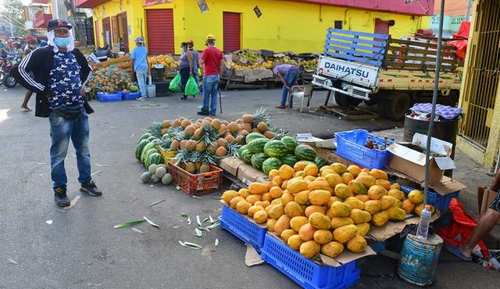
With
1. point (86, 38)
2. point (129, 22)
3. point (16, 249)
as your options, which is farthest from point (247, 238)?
point (86, 38)

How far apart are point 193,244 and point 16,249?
1720 millimetres

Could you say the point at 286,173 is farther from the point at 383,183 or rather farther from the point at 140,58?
the point at 140,58

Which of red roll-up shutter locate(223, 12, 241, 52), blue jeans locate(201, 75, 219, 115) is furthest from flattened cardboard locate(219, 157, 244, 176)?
red roll-up shutter locate(223, 12, 241, 52)

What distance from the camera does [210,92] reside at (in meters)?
11.0

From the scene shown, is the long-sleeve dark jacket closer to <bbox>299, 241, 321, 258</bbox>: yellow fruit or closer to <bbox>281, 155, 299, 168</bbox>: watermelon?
<bbox>281, 155, 299, 168</bbox>: watermelon

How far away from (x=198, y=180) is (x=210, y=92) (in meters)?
5.89

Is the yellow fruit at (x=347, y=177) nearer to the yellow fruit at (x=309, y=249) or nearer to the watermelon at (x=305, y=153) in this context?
the yellow fruit at (x=309, y=249)

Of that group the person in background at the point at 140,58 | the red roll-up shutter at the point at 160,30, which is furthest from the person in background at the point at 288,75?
the red roll-up shutter at the point at 160,30

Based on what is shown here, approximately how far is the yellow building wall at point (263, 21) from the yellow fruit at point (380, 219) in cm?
1599

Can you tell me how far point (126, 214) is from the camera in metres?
4.80

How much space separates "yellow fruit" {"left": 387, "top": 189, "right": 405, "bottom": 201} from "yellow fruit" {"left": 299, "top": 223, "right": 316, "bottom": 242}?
100cm

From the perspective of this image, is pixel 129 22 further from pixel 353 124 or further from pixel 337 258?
pixel 337 258

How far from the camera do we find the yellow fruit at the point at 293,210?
3648mm

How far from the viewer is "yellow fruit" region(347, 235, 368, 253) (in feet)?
10.8
